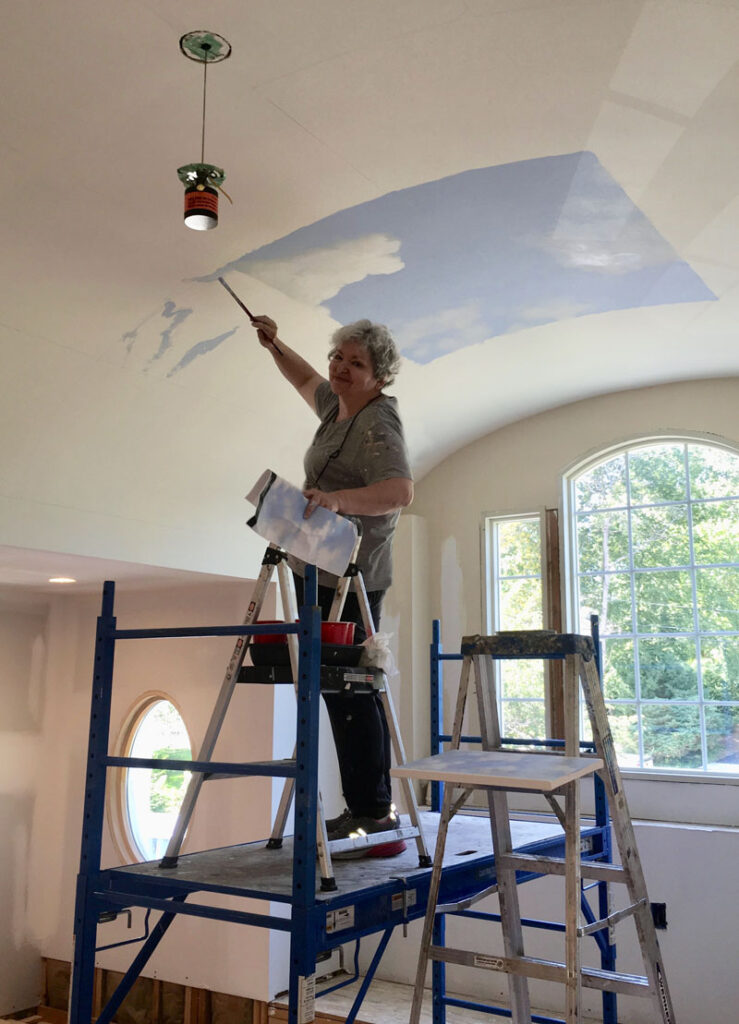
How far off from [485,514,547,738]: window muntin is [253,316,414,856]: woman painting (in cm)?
314

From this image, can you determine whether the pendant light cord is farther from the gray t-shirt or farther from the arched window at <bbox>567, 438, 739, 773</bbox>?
the arched window at <bbox>567, 438, 739, 773</bbox>

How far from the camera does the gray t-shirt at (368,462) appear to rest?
102 inches

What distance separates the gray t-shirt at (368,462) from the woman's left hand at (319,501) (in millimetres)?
186

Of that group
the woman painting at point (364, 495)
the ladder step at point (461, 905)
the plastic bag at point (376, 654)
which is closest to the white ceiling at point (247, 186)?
the woman painting at point (364, 495)

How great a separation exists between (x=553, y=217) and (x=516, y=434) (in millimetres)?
2513

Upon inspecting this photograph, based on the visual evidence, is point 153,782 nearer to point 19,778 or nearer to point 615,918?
point 19,778

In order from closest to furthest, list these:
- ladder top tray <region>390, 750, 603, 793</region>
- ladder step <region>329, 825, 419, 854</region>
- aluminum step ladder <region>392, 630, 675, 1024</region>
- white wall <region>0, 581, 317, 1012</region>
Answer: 1. ladder top tray <region>390, 750, 603, 793</region>
2. aluminum step ladder <region>392, 630, 675, 1024</region>
3. ladder step <region>329, 825, 419, 854</region>
4. white wall <region>0, 581, 317, 1012</region>

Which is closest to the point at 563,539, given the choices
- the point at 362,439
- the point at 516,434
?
the point at 516,434

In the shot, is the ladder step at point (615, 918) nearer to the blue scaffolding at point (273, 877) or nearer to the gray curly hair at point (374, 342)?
the blue scaffolding at point (273, 877)

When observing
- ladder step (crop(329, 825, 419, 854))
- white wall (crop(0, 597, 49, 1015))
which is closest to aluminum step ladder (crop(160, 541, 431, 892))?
ladder step (crop(329, 825, 419, 854))

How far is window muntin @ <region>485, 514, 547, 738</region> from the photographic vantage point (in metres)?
5.74

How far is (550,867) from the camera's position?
241 centimetres

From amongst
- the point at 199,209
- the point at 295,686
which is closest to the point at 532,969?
the point at 295,686

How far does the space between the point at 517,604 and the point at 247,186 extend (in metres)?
3.59
